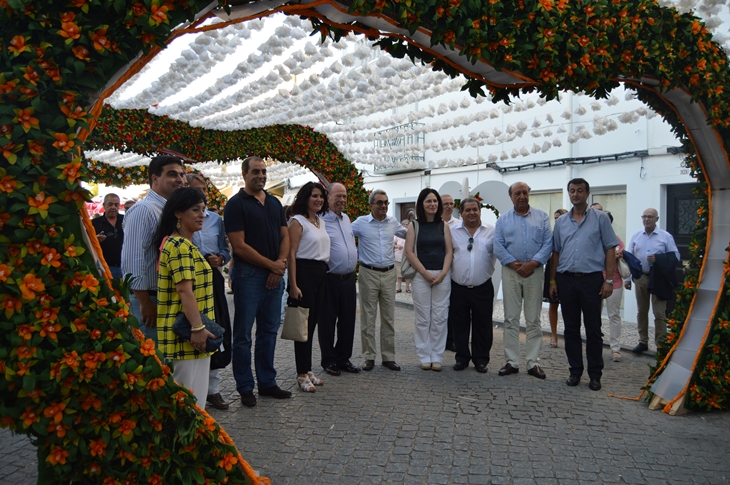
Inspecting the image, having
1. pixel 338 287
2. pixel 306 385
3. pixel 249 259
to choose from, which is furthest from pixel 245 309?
pixel 338 287

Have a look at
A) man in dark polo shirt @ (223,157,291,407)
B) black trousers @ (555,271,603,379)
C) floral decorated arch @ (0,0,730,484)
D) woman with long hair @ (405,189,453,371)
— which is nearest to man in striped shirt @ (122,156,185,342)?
floral decorated arch @ (0,0,730,484)

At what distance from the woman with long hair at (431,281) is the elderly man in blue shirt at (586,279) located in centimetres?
124

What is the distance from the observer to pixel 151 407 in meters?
2.80

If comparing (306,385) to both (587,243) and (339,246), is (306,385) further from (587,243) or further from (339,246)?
(587,243)

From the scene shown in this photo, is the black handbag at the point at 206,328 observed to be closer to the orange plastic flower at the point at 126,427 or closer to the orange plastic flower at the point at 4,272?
the orange plastic flower at the point at 126,427

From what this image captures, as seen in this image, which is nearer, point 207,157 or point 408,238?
point 408,238

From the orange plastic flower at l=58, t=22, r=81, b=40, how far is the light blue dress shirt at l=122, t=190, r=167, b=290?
4.96ft

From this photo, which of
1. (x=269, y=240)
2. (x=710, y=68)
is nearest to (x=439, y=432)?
(x=269, y=240)

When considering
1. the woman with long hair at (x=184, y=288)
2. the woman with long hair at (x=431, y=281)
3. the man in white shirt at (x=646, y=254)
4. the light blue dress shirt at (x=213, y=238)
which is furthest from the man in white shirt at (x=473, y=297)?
the woman with long hair at (x=184, y=288)

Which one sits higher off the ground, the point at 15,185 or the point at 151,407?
the point at 15,185

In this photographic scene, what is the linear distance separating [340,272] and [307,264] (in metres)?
0.58

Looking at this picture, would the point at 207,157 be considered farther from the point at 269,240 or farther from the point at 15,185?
the point at 15,185

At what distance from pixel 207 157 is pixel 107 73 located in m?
8.99

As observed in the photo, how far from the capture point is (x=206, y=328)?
3557 millimetres
